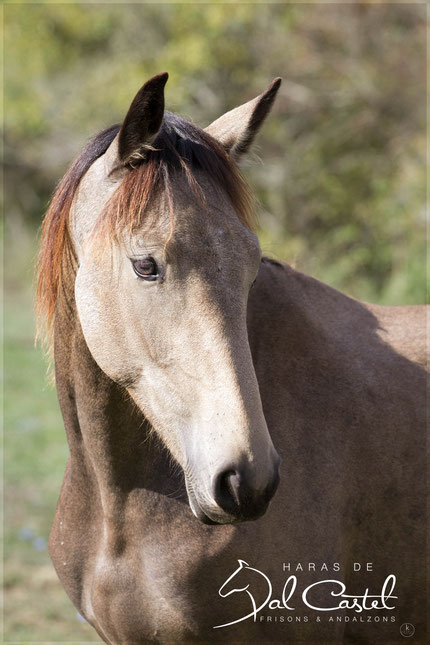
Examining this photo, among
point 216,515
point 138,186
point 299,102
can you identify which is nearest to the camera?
point 216,515

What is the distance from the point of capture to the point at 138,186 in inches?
88.7

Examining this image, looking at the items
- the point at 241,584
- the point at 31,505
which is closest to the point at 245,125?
the point at 241,584

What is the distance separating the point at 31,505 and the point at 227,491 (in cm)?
473

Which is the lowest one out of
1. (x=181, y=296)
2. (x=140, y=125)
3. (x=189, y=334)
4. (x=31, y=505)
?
(x=31, y=505)

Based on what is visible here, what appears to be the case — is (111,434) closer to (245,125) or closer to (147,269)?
(147,269)

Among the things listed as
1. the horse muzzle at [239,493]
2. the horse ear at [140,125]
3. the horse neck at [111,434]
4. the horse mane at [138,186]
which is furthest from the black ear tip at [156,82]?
the horse muzzle at [239,493]

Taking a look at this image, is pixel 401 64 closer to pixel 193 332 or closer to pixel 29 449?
pixel 29 449

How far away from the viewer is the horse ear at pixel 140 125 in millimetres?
2180

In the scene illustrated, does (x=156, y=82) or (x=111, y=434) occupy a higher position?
(x=156, y=82)

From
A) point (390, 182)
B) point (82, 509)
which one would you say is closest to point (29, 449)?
point (82, 509)

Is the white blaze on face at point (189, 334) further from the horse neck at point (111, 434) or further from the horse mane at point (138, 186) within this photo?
the horse neck at point (111, 434)

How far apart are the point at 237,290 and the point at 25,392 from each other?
8.74m

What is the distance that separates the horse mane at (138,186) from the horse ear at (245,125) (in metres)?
0.16

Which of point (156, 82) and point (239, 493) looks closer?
point (239, 493)
